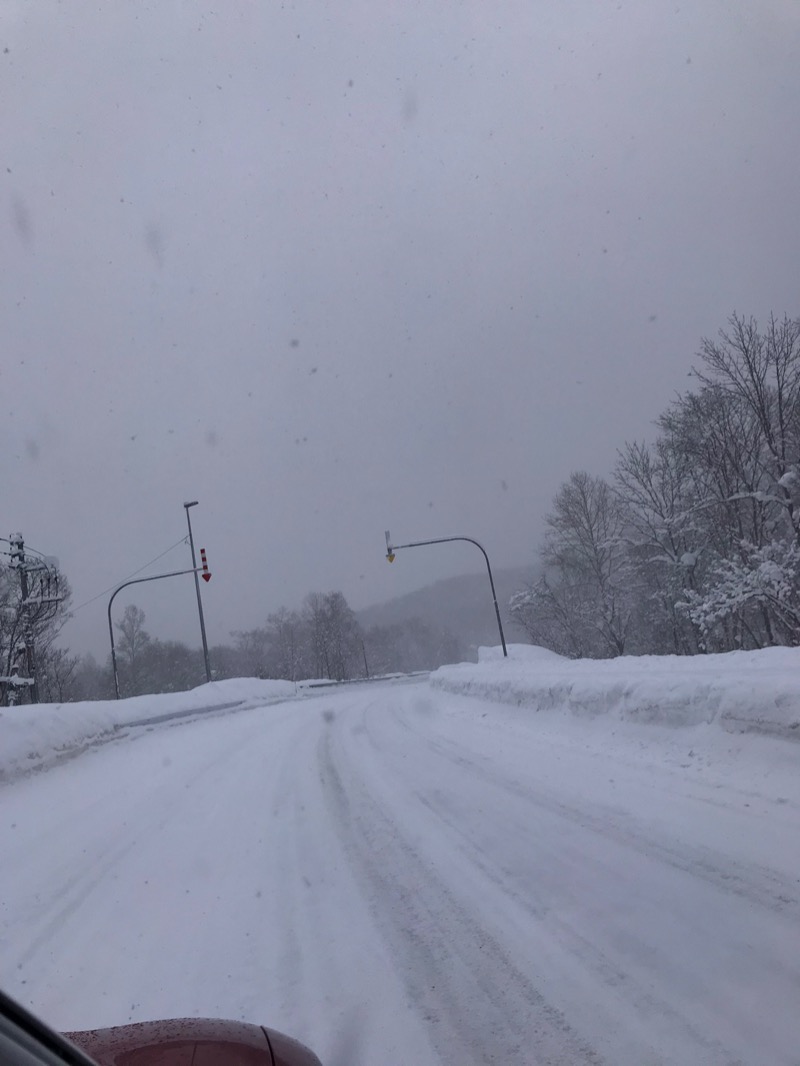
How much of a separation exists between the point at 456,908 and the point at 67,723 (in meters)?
14.8

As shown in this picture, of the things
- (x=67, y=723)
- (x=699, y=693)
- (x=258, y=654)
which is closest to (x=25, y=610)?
(x=67, y=723)

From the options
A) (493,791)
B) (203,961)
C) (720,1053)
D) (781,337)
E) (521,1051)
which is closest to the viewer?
(720,1053)

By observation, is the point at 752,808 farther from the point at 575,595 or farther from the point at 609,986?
the point at 575,595

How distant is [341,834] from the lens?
7.48 meters

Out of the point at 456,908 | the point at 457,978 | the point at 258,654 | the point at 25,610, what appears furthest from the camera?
the point at 258,654

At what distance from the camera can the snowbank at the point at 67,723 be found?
14.1m

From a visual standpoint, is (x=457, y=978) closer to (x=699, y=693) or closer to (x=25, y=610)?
(x=699, y=693)

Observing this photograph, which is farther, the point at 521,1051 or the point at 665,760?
the point at 665,760

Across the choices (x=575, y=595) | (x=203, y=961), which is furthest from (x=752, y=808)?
(x=575, y=595)

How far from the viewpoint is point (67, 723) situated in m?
17.5

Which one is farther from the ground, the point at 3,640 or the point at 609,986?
the point at 3,640

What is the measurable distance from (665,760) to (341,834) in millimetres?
3951

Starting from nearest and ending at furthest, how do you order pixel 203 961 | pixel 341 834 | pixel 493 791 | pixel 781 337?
pixel 203 961, pixel 341 834, pixel 493 791, pixel 781 337

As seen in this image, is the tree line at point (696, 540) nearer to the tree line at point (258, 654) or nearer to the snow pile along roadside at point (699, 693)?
the snow pile along roadside at point (699, 693)
